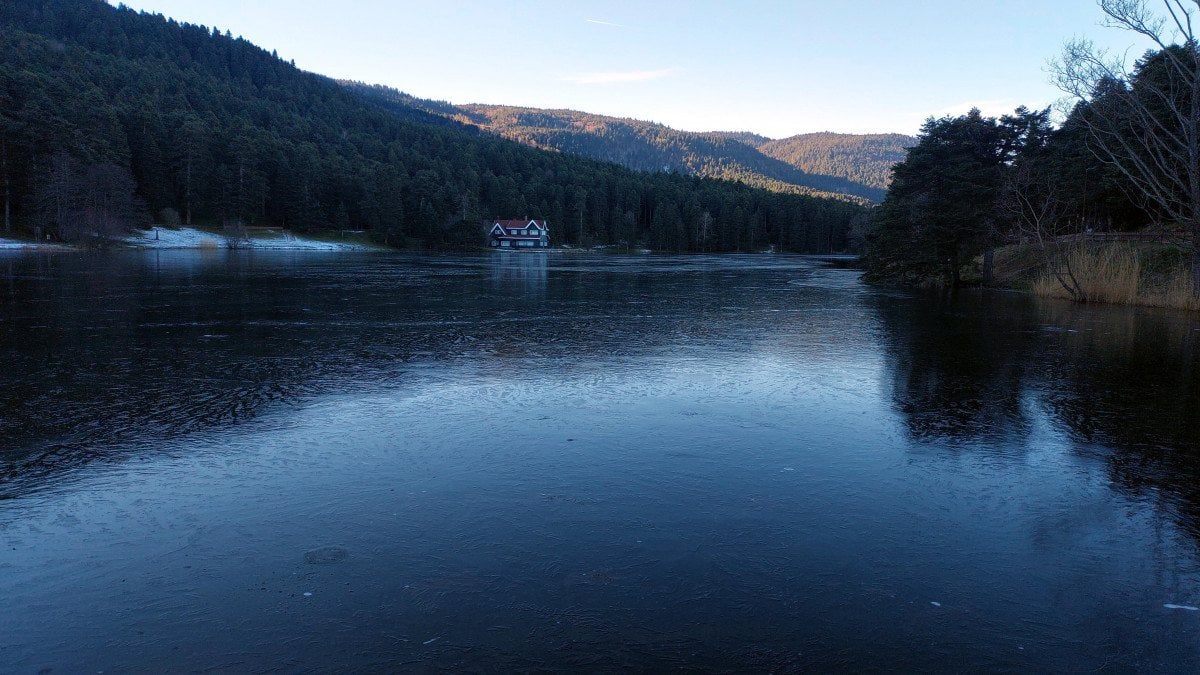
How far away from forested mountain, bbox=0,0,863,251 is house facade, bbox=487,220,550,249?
25.0 ft

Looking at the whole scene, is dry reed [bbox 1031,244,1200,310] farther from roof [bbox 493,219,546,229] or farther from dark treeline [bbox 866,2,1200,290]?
roof [bbox 493,219,546,229]

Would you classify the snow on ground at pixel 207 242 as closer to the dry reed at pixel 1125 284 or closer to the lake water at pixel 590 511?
the lake water at pixel 590 511

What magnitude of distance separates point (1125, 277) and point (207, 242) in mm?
80777

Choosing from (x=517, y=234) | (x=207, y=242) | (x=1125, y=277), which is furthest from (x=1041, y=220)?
(x=517, y=234)

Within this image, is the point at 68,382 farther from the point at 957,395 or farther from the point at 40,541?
the point at 957,395

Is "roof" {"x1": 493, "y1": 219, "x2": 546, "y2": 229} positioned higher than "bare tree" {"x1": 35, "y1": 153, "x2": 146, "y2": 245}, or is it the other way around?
"roof" {"x1": 493, "y1": 219, "x2": 546, "y2": 229}

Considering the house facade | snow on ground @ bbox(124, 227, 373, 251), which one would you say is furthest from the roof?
snow on ground @ bbox(124, 227, 373, 251)

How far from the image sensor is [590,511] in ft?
16.9

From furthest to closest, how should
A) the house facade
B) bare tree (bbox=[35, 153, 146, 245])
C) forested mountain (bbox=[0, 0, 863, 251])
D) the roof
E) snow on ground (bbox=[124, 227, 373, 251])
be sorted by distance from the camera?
the roof
the house facade
snow on ground (bbox=[124, 227, 373, 251])
forested mountain (bbox=[0, 0, 863, 251])
bare tree (bbox=[35, 153, 146, 245])

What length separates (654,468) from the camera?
6.16m

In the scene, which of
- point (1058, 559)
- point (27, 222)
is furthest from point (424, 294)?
point (27, 222)

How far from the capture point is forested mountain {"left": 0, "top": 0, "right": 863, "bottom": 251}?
64875 millimetres

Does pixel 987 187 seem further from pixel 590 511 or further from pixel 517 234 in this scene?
pixel 517 234

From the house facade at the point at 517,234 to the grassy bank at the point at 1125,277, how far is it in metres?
98.4
